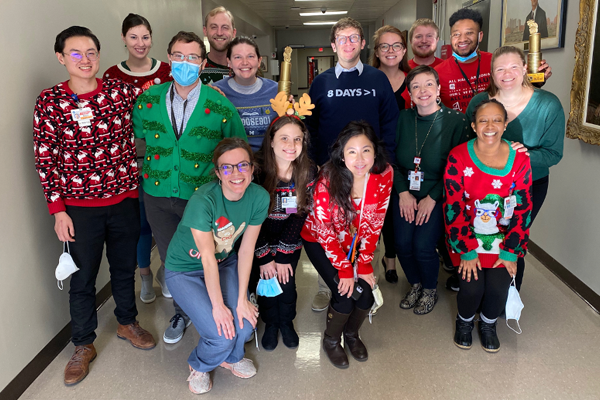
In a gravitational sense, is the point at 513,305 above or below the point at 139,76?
below

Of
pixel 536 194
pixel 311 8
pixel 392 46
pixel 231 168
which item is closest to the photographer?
pixel 231 168

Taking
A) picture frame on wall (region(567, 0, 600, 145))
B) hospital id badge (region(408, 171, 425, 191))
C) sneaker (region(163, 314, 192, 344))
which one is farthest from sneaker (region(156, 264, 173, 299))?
picture frame on wall (region(567, 0, 600, 145))

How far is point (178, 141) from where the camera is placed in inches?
88.4

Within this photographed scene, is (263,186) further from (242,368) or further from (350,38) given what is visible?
(350,38)

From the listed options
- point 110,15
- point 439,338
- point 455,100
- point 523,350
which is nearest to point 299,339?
point 439,338

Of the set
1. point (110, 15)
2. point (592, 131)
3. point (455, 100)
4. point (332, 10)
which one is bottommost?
point (592, 131)

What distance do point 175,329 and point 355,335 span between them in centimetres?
106

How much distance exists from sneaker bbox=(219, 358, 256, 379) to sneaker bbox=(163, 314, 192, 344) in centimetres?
43

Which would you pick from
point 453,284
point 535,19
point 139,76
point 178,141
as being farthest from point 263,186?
point 535,19

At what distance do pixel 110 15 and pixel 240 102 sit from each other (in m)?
1.45

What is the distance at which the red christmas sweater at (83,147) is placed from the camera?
2.06 m

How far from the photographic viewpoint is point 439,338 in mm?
2539

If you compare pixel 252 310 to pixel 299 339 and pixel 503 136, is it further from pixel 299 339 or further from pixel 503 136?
pixel 503 136

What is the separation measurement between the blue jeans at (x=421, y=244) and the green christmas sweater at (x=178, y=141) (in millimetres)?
1234
